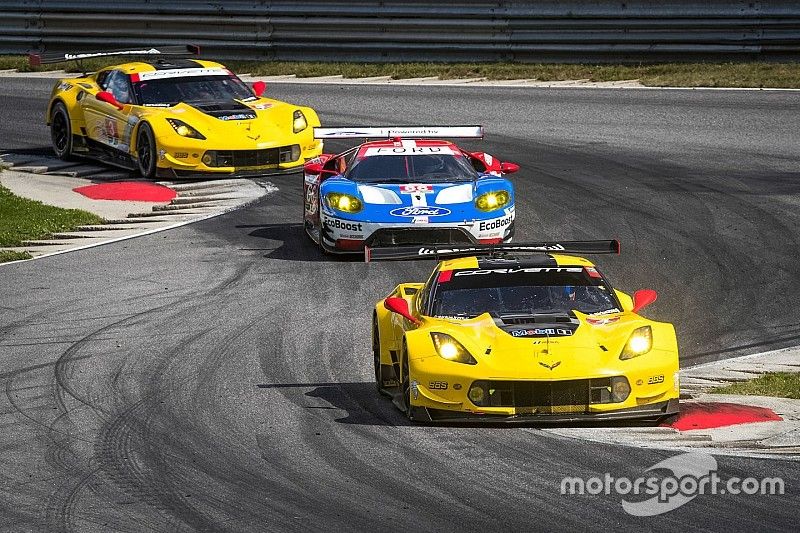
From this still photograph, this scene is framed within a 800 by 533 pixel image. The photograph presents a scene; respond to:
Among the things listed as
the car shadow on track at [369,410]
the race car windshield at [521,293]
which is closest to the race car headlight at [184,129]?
the car shadow on track at [369,410]

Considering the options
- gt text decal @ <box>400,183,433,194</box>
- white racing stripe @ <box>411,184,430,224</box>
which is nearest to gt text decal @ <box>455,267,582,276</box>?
white racing stripe @ <box>411,184,430,224</box>

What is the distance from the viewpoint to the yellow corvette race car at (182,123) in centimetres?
2081

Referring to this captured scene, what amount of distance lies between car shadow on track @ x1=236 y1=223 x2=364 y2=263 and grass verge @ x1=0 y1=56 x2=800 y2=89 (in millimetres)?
10159

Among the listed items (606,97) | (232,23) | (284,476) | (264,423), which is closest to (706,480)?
(284,476)

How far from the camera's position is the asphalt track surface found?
8.34 metres

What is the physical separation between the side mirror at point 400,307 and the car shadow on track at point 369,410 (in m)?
0.62

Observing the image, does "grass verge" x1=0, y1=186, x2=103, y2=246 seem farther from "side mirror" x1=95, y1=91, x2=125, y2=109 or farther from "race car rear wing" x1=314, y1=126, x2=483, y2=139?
"race car rear wing" x1=314, y1=126, x2=483, y2=139

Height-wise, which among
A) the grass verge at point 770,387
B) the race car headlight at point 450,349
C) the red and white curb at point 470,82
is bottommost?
the grass verge at point 770,387

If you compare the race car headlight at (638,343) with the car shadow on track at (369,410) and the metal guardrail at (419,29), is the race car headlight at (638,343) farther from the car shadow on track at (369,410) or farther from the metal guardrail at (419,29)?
the metal guardrail at (419,29)

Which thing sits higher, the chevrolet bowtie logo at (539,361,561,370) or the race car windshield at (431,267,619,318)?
the race car windshield at (431,267,619,318)

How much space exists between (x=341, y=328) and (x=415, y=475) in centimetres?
453

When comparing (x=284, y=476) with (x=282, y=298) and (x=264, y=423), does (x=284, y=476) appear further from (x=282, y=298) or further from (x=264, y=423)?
(x=282, y=298)

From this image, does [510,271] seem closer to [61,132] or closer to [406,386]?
[406,386]

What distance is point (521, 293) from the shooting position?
36.4 feet
